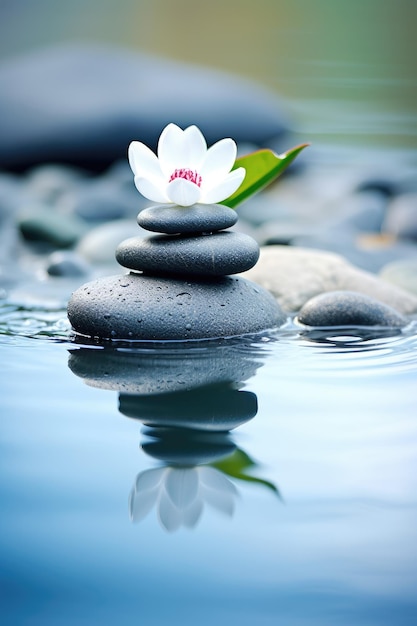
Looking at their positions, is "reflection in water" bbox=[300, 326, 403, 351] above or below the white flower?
below

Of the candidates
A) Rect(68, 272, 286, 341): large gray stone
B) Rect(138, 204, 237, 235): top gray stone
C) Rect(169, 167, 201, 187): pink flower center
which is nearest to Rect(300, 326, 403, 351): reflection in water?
Rect(68, 272, 286, 341): large gray stone

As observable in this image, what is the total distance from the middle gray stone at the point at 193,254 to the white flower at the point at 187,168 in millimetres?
87

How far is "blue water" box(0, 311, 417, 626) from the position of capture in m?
0.90

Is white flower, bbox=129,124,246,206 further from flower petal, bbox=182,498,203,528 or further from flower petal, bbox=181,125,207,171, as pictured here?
flower petal, bbox=182,498,203,528

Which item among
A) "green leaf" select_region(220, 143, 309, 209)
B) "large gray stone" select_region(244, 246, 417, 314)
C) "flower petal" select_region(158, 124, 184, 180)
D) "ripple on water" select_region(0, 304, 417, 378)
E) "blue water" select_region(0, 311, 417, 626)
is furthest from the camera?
"large gray stone" select_region(244, 246, 417, 314)

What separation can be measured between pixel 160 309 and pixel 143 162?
332 mm

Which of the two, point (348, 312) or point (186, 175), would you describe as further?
point (348, 312)

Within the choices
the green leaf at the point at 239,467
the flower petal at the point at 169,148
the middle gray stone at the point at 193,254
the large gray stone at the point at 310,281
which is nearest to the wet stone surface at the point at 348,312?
the large gray stone at the point at 310,281

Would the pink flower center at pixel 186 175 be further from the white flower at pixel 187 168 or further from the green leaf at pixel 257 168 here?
the green leaf at pixel 257 168

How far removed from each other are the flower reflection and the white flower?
0.83 metres

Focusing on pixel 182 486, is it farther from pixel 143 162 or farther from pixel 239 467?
pixel 143 162

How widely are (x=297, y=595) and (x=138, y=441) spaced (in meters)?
0.44

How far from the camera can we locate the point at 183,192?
1833 millimetres

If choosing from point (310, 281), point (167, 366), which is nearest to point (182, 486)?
point (167, 366)
